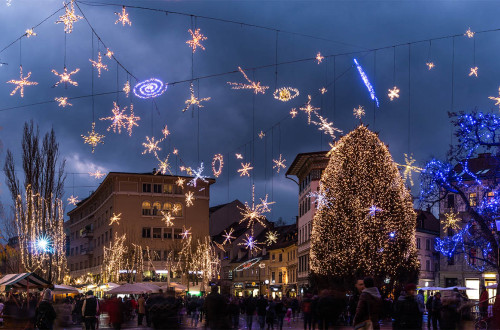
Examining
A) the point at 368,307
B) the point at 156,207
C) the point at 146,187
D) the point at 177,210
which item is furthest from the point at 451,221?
the point at 146,187

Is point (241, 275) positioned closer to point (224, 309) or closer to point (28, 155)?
point (28, 155)

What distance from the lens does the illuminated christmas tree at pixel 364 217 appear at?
4109cm

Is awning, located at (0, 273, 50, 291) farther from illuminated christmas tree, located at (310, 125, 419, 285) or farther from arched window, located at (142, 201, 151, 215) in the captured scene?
arched window, located at (142, 201, 151, 215)

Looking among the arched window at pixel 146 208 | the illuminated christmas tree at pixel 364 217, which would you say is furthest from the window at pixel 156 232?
the illuminated christmas tree at pixel 364 217

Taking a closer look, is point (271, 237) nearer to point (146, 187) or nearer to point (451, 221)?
point (451, 221)

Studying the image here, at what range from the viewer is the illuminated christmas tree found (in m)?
41.1

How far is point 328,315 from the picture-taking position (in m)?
18.5

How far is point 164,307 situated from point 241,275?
85.5 meters

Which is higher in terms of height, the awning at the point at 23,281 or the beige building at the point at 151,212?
the beige building at the point at 151,212

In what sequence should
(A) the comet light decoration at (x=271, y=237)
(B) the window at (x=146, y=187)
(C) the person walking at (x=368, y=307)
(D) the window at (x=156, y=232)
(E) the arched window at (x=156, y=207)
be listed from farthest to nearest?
(B) the window at (x=146, y=187) < (E) the arched window at (x=156, y=207) < (D) the window at (x=156, y=232) < (A) the comet light decoration at (x=271, y=237) < (C) the person walking at (x=368, y=307)

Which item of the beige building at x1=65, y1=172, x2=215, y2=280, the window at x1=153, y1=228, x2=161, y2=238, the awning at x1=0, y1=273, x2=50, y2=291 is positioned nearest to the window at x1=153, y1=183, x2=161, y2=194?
the beige building at x1=65, y1=172, x2=215, y2=280

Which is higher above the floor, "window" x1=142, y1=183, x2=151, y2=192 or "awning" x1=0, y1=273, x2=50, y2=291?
"window" x1=142, y1=183, x2=151, y2=192

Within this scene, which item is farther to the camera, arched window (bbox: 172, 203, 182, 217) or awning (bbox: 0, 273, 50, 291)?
arched window (bbox: 172, 203, 182, 217)

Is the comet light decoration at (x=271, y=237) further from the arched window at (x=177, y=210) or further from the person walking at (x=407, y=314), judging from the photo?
the person walking at (x=407, y=314)
